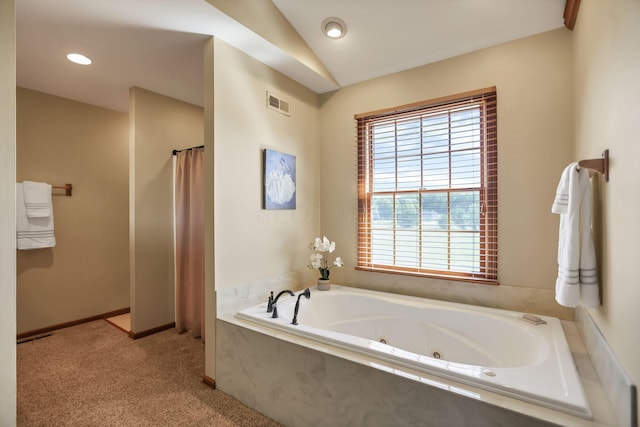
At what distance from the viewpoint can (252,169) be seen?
2.46m

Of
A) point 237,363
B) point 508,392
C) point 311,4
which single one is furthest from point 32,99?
point 508,392

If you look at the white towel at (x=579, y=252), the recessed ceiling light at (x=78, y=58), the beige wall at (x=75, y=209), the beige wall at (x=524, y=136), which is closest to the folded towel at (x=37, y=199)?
the beige wall at (x=75, y=209)

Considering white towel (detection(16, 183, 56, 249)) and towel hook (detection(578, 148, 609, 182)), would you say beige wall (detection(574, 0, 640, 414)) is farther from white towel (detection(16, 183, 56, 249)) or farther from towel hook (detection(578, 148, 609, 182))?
white towel (detection(16, 183, 56, 249))

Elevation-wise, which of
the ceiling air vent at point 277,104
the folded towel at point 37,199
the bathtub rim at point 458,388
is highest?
the ceiling air vent at point 277,104

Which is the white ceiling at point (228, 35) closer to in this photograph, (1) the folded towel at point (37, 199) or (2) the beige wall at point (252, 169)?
(2) the beige wall at point (252, 169)

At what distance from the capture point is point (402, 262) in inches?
108

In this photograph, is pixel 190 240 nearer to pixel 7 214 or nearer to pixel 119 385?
pixel 119 385

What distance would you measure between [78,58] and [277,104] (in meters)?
1.60

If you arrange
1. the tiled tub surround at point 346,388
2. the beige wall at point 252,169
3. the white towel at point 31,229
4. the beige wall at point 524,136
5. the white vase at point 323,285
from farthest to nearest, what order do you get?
the white towel at point 31,229, the white vase at point 323,285, the beige wall at point 252,169, the beige wall at point 524,136, the tiled tub surround at point 346,388

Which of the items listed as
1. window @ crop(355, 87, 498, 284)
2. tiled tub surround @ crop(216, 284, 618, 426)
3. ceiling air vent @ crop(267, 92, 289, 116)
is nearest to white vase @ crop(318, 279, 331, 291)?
window @ crop(355, 87, 498, 284)

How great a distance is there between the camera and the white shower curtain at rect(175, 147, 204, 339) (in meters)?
3.05

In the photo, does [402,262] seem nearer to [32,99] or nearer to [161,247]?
[161,247]

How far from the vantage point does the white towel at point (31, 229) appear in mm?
2891

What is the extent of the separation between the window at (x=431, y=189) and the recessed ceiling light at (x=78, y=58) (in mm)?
2340
